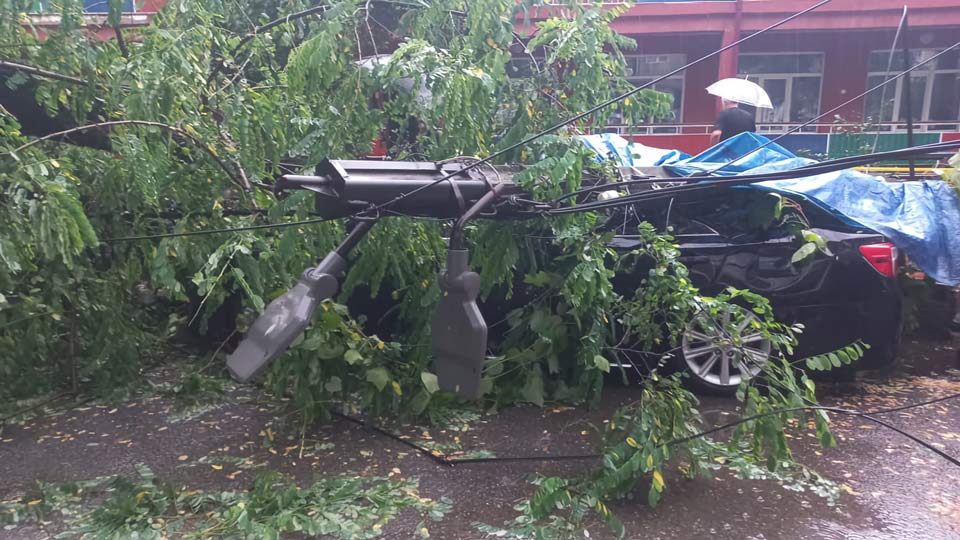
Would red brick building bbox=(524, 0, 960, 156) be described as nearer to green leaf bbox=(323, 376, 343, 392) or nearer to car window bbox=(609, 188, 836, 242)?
car window bbox=(609, 188, 836, 242)

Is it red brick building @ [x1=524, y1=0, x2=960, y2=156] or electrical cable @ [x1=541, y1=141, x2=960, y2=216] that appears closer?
electrical cable @ [x1=541, y1=141, x2=960, y2=216]

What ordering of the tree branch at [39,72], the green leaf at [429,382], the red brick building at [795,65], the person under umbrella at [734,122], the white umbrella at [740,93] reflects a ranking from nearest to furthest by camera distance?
the tree branch at [39,72]
the green leaf at [429,382]
the person under umbrella at [734,122]
the white umbrella at [740,93]
the red brick building at [795,65]

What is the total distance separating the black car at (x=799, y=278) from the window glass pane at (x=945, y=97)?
12534mm

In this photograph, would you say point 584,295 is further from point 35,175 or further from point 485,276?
point 35,175

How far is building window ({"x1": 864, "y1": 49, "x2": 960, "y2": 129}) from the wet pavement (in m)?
11.7

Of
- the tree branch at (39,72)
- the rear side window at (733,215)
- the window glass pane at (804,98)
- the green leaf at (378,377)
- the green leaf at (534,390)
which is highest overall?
the window glass pane at (804,98)

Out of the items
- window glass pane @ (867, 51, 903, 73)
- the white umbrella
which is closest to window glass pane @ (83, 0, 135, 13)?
the white umbrella

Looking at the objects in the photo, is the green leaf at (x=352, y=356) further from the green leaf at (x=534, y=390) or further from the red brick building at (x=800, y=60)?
the red brick building at (x=800, y=60)

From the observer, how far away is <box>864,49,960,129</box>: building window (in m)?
15.5

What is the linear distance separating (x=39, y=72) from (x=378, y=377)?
264cm

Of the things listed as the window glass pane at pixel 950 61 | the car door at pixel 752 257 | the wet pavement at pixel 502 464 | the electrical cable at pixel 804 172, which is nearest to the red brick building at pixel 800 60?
the window glass pane at pixel 950 61

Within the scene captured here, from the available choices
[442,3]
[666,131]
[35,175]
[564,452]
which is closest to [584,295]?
[564,452]

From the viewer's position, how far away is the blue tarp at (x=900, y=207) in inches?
216

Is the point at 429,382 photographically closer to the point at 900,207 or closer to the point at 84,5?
the point at 84,5
